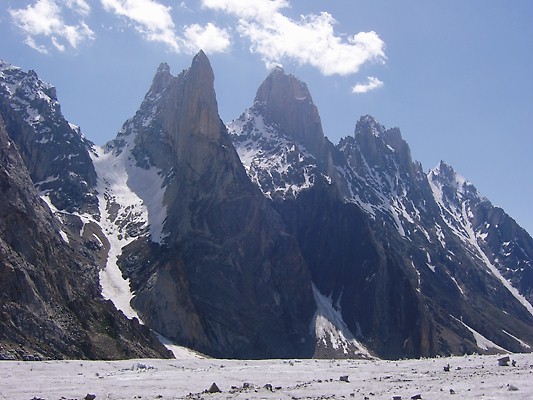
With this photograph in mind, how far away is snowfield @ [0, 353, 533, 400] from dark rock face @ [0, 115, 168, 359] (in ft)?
124

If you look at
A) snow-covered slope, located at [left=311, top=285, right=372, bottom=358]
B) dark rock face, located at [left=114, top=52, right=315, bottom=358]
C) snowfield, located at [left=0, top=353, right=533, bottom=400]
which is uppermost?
dark rock face, located at [left=114, top=52, right=315, bottom=358]

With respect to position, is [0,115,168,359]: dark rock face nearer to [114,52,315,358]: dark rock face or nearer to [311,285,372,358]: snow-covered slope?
[114,52,315,358]: dark rock face

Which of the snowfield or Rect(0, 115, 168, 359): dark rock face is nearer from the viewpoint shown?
the snowfield

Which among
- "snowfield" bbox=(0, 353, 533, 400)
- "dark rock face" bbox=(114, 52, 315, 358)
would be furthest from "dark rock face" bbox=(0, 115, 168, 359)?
"snowfield" bbox=(0, 353, 533, 400)

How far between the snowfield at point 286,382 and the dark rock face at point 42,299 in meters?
37.7

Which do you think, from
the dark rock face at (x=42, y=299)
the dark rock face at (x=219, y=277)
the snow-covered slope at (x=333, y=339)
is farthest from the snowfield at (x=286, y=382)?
the snow-covered slope at (x=333, y=339)

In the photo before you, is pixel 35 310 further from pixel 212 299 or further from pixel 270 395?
pixel 212 299

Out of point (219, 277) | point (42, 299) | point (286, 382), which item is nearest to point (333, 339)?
point (219, 277)

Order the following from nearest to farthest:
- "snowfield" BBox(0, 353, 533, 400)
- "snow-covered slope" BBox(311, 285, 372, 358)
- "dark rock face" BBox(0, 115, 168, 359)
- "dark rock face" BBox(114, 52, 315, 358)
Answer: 1. "snowfield" BBox(0, 353, 533, 400)
2. "dark rock face" BBox(0, 115, 168, 359)
3. "dark rock face" BBox(114, 52, 315, 358)
4. "snow-covered slope" BBox(311, 285, 372, 358)

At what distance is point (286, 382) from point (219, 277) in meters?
139

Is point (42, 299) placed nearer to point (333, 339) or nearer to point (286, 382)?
point (286, 382)

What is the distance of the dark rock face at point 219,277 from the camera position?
156 metres

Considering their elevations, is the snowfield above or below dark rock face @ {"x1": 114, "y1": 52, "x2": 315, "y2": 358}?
below

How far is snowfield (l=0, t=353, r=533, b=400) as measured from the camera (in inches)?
→ 1273
